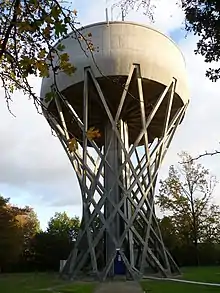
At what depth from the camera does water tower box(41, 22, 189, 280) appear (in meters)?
20.4

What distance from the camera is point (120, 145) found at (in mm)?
22109

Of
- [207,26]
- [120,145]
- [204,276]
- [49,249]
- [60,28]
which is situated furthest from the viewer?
[49,249]

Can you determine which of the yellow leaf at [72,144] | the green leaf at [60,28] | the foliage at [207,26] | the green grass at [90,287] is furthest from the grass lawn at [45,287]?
the green leaf at [60,28]

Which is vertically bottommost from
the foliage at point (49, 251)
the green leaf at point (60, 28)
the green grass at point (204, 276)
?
the green grass at point (204, 276)

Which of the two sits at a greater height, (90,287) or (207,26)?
(207,26)

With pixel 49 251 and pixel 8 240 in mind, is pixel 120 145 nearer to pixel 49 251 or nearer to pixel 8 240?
pixel 8 240

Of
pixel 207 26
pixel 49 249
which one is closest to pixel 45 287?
pixel 207 26

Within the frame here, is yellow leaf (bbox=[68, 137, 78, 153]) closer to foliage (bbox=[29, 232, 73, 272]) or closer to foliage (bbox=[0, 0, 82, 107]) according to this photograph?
foliage (bbox=[0, 0, 82, 107])

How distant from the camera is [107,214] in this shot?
21844mm

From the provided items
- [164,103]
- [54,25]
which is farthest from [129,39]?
[54,25]

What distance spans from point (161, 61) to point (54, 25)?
19.4 metres

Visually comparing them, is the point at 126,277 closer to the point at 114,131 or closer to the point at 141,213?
the point at 141,213

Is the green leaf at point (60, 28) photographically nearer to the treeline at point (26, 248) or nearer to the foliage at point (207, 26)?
the foliage at point (207, 26)

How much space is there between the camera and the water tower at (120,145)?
20375mm
